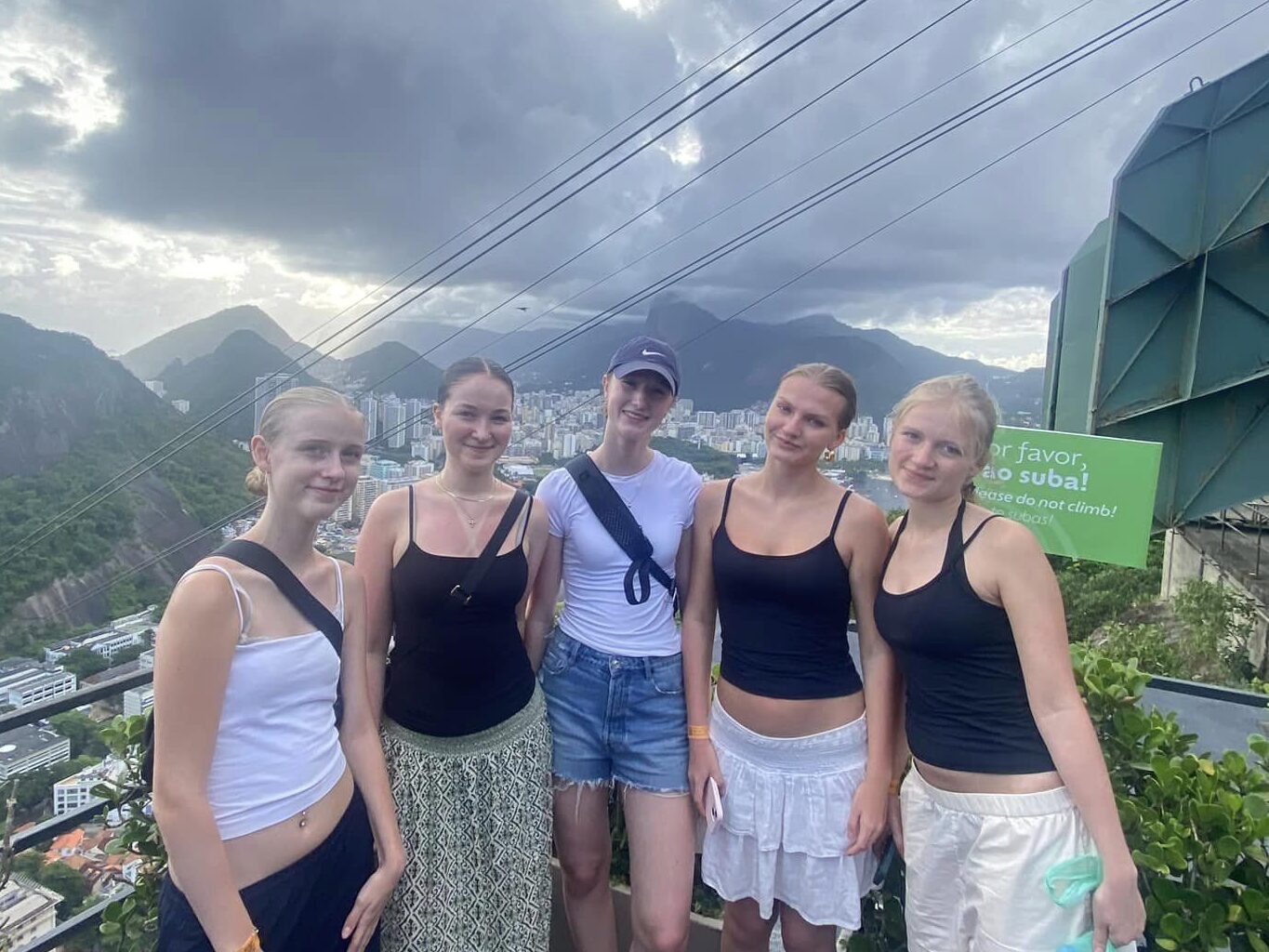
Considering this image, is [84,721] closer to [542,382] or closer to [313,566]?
[313,566]

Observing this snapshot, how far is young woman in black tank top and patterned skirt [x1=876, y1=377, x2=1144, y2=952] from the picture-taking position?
156cm

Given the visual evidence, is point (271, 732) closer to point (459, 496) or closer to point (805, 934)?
point (459, 496)

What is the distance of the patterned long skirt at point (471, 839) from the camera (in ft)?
6.34

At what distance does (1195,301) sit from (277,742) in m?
9.32

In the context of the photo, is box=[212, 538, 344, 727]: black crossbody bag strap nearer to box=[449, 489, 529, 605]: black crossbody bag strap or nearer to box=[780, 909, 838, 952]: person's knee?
box=[449, 489, 529, 605]: black crossbody bag strap

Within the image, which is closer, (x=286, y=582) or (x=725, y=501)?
(x=286, y=582)

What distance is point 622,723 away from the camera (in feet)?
7.18

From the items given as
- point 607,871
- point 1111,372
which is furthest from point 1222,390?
point 607,871

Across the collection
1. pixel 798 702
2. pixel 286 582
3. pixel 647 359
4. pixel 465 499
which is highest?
pixel 647 359

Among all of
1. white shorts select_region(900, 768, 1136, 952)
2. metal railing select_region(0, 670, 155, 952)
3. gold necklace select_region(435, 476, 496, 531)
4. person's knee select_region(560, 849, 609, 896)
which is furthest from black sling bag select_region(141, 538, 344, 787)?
white shorts select_region(900, 768, 1136, 952)

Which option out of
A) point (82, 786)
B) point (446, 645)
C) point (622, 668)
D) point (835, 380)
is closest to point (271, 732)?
point (446, 645)

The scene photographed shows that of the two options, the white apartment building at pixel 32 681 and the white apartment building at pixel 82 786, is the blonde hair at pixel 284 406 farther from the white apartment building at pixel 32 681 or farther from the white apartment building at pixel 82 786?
the white apartment building at pixel 82 786

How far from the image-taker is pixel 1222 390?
7219 millimetres

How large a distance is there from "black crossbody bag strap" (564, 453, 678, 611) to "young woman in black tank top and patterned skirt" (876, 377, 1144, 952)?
69 cm
